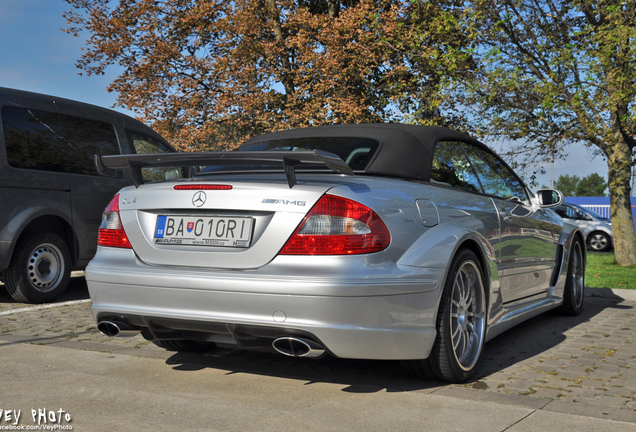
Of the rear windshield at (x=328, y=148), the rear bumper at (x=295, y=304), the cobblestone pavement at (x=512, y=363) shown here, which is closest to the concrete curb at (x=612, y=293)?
the cobblestone pavement at (x=512, y=363)

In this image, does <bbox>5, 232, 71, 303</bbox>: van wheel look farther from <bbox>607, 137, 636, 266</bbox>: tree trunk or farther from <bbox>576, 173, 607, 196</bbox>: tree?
<bbox>576, 173, 607, 196</bbox>: tree

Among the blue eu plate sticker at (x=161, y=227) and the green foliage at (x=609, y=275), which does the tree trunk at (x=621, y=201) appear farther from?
the blue eu plate sticker at (x=161, y=227)

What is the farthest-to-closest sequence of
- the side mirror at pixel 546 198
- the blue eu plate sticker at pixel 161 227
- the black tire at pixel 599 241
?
the black tire at pixel 599 241, the side mirror at pixel 546 198, the blue eu plate sticker at pixel 161 227

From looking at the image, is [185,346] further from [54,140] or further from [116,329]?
[54,140]

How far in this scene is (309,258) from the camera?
325 cm

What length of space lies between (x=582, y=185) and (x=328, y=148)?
134901mm

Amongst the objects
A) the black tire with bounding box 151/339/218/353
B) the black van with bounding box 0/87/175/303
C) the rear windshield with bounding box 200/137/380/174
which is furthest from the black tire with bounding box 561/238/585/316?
the black van with bounding box 0/87/175/303

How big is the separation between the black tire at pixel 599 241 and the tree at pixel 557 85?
23.5 feet

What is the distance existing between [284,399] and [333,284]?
766 millimetres

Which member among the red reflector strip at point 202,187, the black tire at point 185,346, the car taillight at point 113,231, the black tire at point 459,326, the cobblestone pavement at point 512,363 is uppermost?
the red reflector strip at point 202,187

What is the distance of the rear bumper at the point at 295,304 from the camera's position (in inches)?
126

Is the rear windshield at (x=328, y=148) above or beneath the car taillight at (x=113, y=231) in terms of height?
above

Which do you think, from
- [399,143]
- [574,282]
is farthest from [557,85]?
[399,143]

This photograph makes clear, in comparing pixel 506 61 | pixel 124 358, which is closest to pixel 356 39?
pixel 506 61
